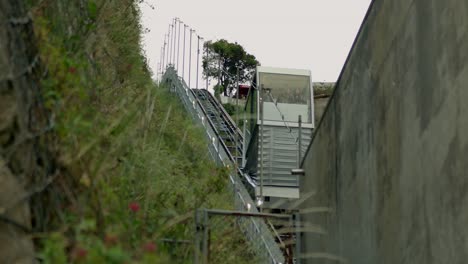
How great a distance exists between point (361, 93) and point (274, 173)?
25.1 feet

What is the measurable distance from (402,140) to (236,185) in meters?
7.10

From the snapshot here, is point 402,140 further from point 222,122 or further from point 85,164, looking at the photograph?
point 222,122

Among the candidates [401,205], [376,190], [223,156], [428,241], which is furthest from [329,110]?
[223,156]

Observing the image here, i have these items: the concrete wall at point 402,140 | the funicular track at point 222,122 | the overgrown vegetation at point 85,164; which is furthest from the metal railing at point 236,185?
the overgrown vegetation at point 85,164

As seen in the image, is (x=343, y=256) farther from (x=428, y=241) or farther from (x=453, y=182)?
(x=453, y=182)

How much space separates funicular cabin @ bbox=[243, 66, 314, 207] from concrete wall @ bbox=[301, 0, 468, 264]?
6.03 meters

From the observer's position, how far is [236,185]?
10977mm

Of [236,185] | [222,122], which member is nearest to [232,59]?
[222,122]

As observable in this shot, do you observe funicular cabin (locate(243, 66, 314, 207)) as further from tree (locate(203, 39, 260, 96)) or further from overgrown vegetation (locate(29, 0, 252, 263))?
tree (locate(203, 39, 260, 96))

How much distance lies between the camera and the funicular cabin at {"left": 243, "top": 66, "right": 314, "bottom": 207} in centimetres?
1237

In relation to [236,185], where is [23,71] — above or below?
above

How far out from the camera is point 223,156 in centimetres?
A: 1559

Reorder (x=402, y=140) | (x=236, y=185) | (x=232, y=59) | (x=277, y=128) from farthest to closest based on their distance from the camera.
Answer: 1. (x=232, y=59)
2. (x=277, y=128)
3. (x=236, y=185)
4. (x=402, y=140)

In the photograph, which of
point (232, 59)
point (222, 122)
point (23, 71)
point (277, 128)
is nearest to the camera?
point (23, 71)
